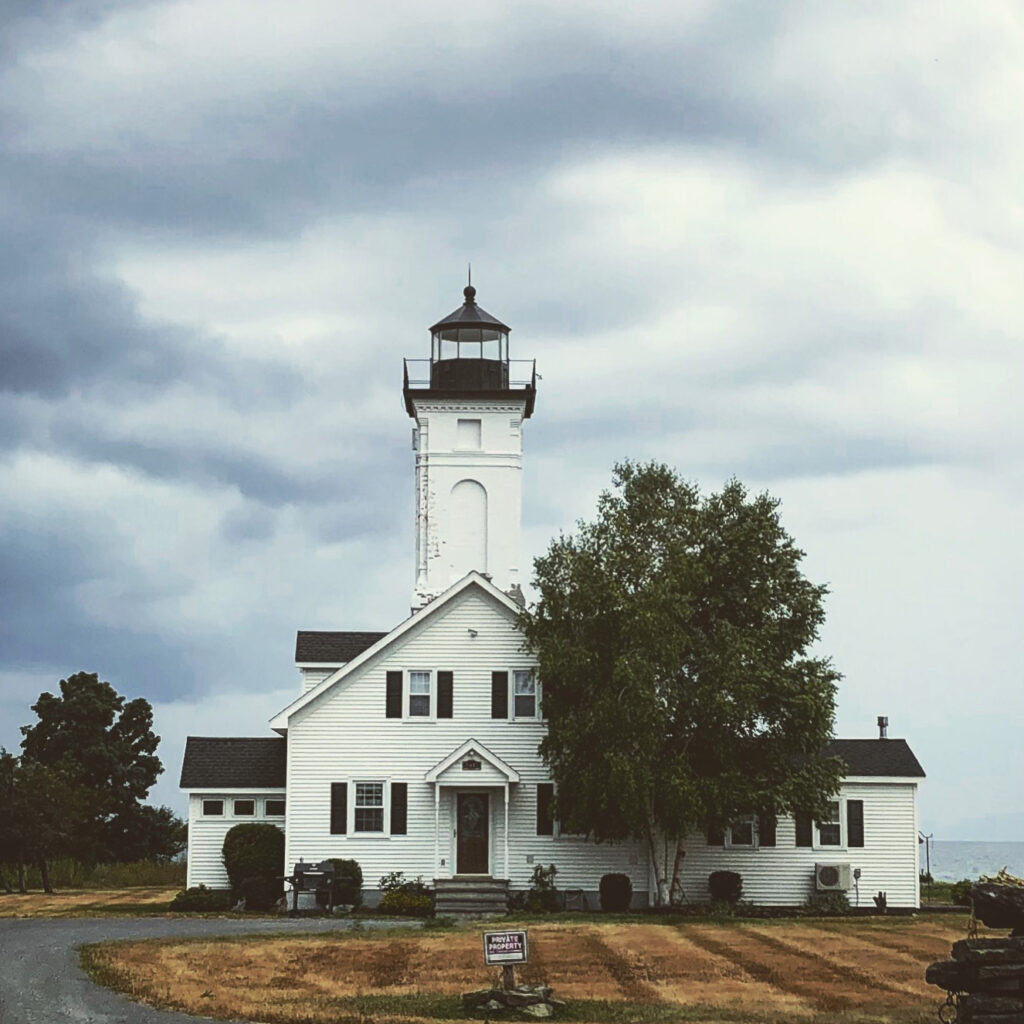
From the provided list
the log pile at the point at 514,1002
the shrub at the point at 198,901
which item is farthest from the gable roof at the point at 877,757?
the log pile at the point at 514,1002

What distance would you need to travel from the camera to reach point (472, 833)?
4406 cm

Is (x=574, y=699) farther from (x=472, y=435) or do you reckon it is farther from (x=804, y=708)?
(x=472, y=435)

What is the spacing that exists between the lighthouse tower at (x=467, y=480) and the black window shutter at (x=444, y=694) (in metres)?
9.19

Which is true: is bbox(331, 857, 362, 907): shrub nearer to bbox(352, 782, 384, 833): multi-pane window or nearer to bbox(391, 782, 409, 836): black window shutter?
bbox(352, 782, 384, 833): multi-pane window

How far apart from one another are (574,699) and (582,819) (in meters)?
3.04

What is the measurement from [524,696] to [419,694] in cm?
276

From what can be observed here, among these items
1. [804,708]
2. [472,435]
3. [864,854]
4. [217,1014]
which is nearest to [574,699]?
[804,708]

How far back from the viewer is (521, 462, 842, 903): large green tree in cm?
4025

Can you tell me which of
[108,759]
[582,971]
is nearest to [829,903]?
[582,971]

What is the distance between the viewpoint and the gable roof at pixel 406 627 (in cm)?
4397

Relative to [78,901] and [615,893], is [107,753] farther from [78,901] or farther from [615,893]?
[615,893]

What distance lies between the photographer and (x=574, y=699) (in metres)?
42.6

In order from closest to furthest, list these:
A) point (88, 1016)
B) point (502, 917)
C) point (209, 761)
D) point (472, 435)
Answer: point (88, 1016)
point (502, 917)
point (209, 761)
point (472, 435)

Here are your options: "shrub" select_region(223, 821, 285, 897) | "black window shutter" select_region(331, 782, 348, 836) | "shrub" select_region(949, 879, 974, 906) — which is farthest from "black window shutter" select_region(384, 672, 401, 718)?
"shrub" select_region(949, 879, 974, 906)
